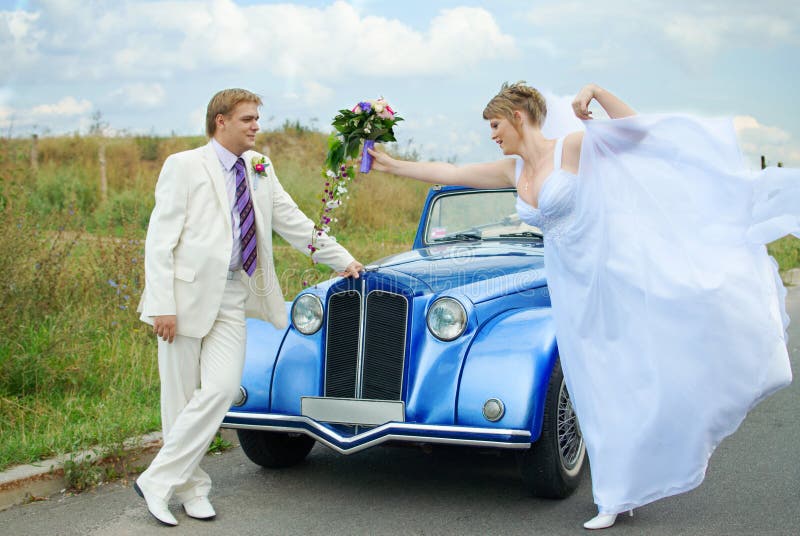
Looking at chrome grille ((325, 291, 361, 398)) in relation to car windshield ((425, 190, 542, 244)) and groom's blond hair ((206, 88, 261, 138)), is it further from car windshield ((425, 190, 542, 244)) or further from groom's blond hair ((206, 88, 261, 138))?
car windshield ((425, 190, 542, 244))

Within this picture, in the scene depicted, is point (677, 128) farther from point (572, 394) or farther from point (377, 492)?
point (377, 492)

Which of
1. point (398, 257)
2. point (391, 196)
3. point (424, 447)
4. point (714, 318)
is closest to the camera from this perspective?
point (714, 318)

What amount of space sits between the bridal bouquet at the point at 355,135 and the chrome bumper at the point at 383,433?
0.96 meters

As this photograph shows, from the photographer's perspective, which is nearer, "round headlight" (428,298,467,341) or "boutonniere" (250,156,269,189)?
"round headlight" (428,298,467,341)

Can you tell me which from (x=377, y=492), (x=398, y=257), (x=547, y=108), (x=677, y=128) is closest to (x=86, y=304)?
(x=398, y=257)

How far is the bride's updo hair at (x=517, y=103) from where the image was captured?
13.6 ft

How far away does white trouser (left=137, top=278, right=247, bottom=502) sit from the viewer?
158 inches

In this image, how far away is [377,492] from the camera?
4.54 m

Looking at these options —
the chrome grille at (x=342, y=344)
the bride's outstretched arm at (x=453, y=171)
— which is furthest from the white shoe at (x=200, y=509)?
the bride's outstretched arm at (x=453, y=171)

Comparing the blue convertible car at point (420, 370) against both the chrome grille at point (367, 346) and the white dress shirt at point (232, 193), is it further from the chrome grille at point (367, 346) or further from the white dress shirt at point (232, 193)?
the white dress shirt at point (232, 193)

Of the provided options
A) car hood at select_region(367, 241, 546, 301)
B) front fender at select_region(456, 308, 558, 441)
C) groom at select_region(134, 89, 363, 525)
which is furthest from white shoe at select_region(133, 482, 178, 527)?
car hood at select_region(367, 241, 546, 301)

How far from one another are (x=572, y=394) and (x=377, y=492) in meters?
1.27

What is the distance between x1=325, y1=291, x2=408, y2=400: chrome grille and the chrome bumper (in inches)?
8.3

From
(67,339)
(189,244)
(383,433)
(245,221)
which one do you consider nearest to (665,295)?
(383,433)
